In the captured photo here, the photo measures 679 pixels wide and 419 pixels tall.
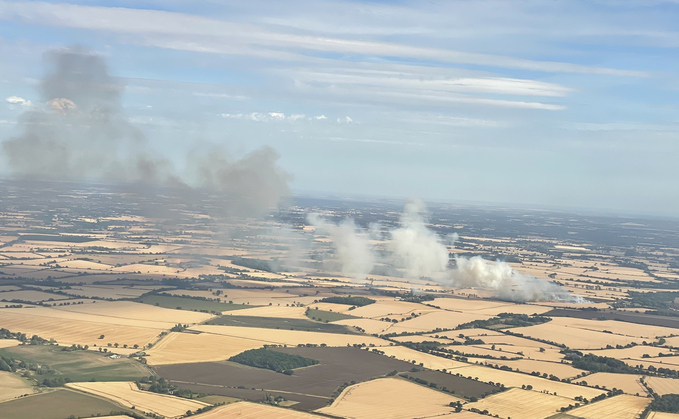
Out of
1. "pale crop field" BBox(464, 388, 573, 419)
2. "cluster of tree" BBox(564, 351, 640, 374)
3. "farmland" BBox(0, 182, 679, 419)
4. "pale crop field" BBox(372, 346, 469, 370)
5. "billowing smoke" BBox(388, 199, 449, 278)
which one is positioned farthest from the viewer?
"billowing smoke" BBox(388, 199, 449, 278)

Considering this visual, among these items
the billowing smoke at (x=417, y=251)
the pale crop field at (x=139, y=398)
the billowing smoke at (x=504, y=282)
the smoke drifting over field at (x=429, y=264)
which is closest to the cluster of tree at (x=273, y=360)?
the pale crop field at (x=139, y=398)

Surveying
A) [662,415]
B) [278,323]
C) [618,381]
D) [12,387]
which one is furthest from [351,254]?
[12,387]

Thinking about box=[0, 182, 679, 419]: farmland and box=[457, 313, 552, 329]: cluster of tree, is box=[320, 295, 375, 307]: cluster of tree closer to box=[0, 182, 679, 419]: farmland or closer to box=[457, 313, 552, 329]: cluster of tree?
box=[0, 182, 679, 419]: farmland

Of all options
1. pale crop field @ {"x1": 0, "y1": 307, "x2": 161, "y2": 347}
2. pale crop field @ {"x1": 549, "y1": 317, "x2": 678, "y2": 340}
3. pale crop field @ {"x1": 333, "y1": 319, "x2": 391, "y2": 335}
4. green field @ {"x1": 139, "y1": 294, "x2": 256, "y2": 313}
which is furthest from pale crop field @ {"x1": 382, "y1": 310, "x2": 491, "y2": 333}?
pale crop field @ {"x1": 0, "y1": 307, "x2": 161, "y2": 347}

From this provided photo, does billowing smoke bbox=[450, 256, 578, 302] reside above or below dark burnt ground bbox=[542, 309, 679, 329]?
above

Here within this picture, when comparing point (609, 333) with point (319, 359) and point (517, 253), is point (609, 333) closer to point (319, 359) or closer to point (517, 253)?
point (319, 359)

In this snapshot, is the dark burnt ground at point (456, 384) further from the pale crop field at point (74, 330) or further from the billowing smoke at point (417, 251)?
the billowing smoke at point (417, 251)

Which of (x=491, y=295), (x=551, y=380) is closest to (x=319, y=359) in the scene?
(x=551, y=380)

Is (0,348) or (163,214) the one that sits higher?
(163,214)
